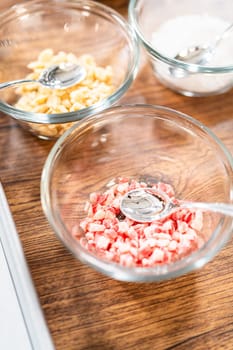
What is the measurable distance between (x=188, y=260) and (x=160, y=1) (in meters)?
0.76

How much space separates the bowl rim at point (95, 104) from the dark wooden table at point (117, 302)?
0.49 feet

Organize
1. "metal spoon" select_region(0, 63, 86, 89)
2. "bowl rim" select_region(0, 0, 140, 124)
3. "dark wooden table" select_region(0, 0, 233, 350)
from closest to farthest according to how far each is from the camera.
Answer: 1. "dark wooden table" select_region(0, 0, 233, 350)
2. "bowl rim" select_region(0, 0, 140, 124)
3. "metal spoon" select_region(0, 63, 86, 89)

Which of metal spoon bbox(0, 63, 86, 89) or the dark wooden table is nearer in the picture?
the dark wooden table

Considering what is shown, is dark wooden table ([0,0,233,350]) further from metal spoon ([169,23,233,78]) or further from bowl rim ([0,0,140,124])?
metal spoon ([169,23,233,78])

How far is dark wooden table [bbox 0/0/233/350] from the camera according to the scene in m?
0.94

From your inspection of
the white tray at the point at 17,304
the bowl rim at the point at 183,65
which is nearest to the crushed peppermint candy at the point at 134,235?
the white tray at the point at 17,304

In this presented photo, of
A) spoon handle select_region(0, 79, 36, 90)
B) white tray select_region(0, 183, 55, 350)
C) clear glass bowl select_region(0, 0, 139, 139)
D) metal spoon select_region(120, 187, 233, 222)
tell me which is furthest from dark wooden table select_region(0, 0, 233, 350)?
clear glass bowl select_region(0, 0, 139, 139)

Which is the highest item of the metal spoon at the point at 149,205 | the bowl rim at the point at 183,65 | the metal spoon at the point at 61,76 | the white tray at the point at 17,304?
the bowl rim at the point at 183,65

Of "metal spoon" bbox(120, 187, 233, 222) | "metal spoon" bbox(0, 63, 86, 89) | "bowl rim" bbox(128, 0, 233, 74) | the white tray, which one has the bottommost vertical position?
the white tray

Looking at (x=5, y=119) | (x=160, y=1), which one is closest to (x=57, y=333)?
(x=5, y=119)

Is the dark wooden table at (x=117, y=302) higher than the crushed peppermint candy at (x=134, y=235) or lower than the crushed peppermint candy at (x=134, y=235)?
lower

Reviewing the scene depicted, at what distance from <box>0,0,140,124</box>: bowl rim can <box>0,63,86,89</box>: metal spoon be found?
0.34 feet

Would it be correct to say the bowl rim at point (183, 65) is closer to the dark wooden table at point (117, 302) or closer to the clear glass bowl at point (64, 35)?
the clear glass bowl at point (64, 35)

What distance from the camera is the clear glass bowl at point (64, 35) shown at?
130 cm
